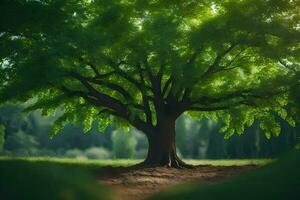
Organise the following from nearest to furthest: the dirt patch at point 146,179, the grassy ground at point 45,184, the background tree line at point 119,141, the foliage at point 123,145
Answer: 1. the grassy ground at point 45,184
2. the dirt patch at point 146,179
3. the background tree line at point 119,141
4. the foliage at point 123,145

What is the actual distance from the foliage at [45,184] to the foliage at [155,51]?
5940 millimetres

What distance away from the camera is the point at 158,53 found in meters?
22.5

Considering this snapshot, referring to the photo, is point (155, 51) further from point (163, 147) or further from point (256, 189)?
point (256, 189)

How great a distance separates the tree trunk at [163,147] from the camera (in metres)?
26.1

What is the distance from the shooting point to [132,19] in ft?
77.3

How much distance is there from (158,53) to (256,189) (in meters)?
10.4

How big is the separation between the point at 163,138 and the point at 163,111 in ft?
5.83

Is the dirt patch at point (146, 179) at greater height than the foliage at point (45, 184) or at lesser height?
lesser

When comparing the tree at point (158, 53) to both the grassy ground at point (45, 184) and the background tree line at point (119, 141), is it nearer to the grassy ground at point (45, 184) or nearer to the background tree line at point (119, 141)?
the grassy ground at point (45, 184)

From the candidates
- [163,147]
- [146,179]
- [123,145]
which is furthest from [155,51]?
[123,145]

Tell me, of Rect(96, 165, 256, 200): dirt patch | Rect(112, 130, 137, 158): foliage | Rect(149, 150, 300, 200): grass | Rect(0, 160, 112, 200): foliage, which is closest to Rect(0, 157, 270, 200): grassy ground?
Rect(0, 160, 112, 200): foliage

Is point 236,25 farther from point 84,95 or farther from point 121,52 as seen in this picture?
point 84,95

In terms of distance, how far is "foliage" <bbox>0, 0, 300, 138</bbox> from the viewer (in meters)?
20.1

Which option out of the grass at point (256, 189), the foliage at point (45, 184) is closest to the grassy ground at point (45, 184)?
the foliage at point (45, 184)
